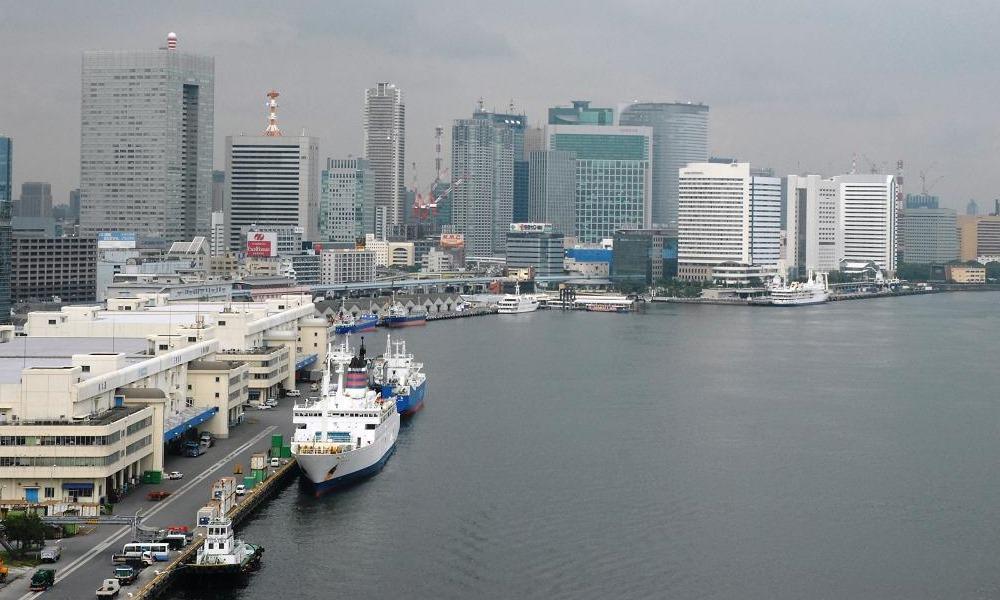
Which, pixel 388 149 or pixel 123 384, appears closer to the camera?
pixel 123 384

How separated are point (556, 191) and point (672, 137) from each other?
24.2 m

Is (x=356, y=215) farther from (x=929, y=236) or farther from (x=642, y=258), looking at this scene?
(x=929, y=236)

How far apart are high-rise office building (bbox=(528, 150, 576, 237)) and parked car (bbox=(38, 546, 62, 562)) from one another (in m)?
86.9

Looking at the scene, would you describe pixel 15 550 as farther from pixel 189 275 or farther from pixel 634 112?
pixel 634 112

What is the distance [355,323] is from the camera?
3912 centimetres

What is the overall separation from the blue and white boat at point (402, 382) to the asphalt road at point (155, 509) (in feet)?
6.21

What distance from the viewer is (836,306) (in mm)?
58906

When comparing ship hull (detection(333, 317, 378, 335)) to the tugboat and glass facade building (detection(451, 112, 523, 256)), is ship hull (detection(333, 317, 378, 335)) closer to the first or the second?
the tugboat

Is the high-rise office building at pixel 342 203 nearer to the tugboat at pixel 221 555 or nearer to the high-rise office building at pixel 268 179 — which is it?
the high-rise office building at pixel 268 179

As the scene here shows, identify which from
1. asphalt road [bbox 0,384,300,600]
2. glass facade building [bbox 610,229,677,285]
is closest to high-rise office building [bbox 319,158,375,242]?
glass facade building [bbox 610,229,677,285]

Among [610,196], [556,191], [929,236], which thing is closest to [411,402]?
[556,191]

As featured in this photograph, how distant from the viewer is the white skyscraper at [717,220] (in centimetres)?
6625

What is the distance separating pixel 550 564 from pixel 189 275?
105ft

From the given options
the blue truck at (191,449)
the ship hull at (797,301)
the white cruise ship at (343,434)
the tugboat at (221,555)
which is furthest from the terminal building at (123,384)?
the ship hull at (797,301)
